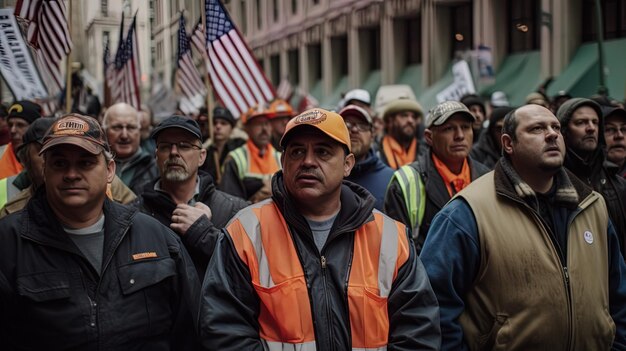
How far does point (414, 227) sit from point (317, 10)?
105 ft

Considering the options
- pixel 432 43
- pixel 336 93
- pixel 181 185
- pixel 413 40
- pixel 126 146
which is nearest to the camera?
pixel 181 185

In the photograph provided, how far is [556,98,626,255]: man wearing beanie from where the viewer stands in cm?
568

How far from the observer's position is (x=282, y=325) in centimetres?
344

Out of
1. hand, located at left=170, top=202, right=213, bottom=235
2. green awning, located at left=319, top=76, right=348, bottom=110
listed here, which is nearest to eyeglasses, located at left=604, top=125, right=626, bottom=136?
hand, located at left=170, top=202, right=213, bottom=235

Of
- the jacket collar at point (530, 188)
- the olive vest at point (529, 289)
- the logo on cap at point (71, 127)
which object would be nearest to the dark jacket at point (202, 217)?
the logo on cap at point (71, 127)

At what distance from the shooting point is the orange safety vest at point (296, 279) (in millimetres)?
3457

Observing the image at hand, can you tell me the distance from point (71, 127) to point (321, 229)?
1328 mm

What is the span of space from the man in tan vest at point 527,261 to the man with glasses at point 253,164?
12.8 ft

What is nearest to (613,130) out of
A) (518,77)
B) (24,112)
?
(24,112)

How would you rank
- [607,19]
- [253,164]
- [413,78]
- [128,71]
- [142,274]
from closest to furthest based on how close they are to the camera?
[142,274]
[253,164]
[128,71]
[607,19]
[413,78]

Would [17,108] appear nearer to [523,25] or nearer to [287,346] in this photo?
[287,346]

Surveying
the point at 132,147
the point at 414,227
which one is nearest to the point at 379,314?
the point at 414,227

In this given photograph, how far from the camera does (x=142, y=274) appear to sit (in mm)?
3660

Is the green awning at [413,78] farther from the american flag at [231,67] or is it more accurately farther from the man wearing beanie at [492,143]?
the man wearing beanie at [492,143]
